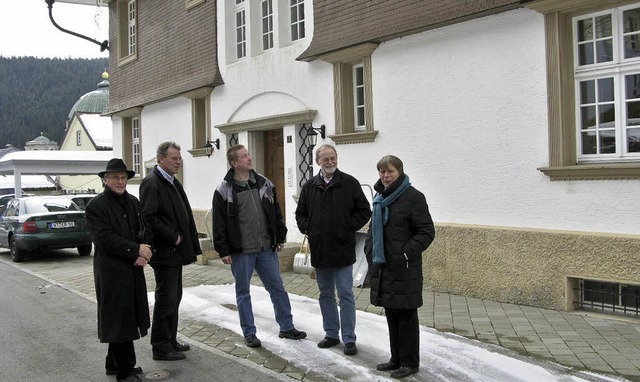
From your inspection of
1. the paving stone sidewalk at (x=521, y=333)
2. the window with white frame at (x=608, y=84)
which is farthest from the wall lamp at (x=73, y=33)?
the window with white frame at (x=608, y=84)

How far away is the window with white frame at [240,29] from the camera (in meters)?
13.7

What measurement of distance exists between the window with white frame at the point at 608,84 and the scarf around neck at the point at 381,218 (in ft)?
10.7

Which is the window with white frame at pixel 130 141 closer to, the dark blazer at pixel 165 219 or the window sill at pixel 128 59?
the window sill at pixel 128 59

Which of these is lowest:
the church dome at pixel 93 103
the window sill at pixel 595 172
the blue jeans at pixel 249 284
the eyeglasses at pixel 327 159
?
the blue jeans at pixel 249 284

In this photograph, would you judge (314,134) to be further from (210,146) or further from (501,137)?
(210,146)

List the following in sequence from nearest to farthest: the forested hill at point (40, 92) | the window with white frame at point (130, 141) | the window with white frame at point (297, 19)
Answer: the window with white frame at point (297, 19) → the window with white frame at point (130, 141) → the forested hill at point (40, 92)

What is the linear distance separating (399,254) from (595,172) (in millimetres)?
3181

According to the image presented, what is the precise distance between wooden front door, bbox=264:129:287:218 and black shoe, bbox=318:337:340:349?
6816mm

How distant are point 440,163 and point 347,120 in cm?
221

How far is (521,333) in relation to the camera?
659 centimetres

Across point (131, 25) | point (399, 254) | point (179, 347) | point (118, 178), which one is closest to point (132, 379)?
point (179, 347)

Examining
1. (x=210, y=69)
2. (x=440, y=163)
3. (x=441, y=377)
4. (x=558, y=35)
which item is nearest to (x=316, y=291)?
(x=440, y=163)

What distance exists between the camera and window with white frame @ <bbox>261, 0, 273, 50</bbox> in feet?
Answer: 42.9

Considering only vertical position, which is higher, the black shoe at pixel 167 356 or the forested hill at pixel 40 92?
the forested hill at pixel 40 92
